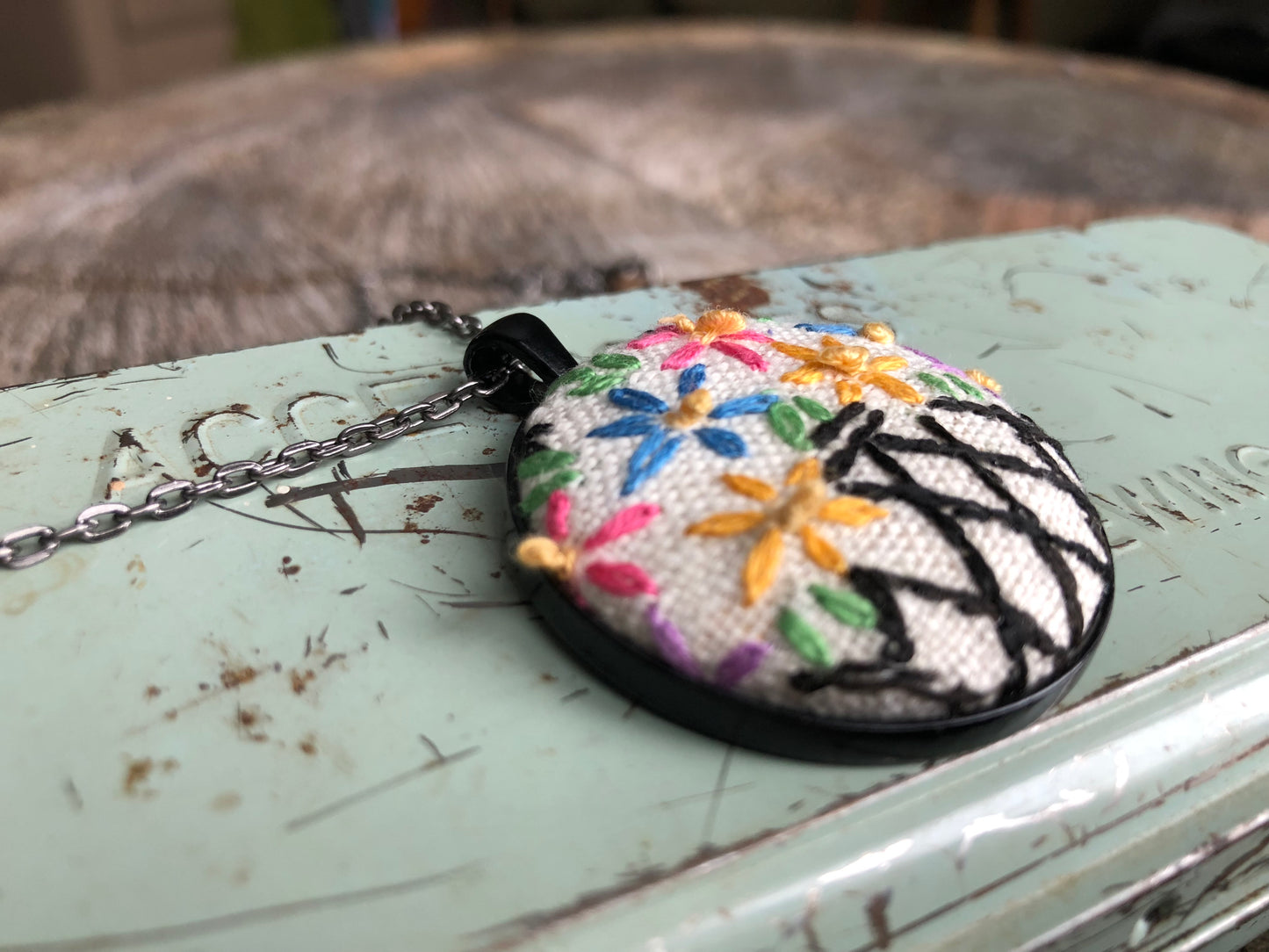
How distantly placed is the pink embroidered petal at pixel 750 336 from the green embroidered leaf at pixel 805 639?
164mm

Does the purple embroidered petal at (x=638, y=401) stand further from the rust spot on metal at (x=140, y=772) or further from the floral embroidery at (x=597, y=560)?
the rust spot on metal at (x=140, y=772)

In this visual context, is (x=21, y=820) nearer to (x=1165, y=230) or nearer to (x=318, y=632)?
(x=318, y=632)

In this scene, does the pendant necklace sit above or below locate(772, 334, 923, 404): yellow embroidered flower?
below

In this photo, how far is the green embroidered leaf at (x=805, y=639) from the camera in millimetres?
311

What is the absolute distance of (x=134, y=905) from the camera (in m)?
0.28

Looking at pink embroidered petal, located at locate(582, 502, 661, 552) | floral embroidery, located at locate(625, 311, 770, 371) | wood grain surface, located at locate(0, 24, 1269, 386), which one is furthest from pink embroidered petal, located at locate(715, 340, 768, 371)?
wood grain surface, located at locate(0, 24, 1269, 386)

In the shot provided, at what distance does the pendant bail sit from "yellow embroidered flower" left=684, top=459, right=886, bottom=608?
15 cm

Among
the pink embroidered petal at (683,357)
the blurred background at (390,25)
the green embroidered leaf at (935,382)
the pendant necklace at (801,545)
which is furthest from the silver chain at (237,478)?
the blurred background at (390,25)

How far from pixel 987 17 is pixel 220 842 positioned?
2396 mm

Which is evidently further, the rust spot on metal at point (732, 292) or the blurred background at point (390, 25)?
the blurred background at point (390, 25)

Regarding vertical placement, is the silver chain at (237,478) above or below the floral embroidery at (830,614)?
below

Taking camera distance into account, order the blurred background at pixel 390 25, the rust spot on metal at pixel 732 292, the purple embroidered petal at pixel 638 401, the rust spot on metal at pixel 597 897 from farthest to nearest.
Answer: the blurred background at pixel 390 25
the rust spot on metal at pixel 732 292
the purple embroidered petal at pixel 638 401
the rust spot on metal at pixel 597 897

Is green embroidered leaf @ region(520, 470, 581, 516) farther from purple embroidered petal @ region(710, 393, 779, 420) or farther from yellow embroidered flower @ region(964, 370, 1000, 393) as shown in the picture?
yellow embroidered flower @ region(964, 370, 1000, 393)

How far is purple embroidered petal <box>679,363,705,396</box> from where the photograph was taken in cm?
40
